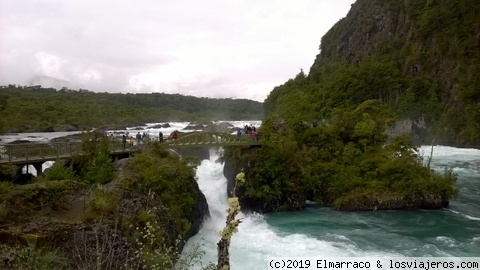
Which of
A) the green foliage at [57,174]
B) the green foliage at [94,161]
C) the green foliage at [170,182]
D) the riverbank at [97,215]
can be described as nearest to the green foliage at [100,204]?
the riverbank at [97,215]

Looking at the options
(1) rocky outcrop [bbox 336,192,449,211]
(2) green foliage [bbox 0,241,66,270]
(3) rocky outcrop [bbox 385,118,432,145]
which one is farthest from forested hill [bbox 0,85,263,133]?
(3) rocky outcrop [bbox 385,118,432,145]

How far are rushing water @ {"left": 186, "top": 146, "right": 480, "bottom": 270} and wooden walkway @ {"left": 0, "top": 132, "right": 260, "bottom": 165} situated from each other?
3.33 metres

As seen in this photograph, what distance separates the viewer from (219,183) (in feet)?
85.4

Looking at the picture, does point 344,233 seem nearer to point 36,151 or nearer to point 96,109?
point 36,151

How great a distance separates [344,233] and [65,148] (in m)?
13.3

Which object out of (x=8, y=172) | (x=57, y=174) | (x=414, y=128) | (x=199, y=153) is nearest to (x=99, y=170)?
(x=57, y=174)

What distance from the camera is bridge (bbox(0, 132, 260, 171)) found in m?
15.6

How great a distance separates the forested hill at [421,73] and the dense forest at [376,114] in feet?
0.61

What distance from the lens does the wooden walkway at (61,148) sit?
15469 mm

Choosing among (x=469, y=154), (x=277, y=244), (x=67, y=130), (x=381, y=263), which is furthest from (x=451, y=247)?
(x=67, y=130)

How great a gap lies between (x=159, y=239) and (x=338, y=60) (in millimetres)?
100535

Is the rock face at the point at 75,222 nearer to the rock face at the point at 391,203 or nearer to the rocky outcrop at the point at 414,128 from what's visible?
the rock face at the point at 391,203

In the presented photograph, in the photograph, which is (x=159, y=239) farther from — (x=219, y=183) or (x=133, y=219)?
(x=219, y=183)

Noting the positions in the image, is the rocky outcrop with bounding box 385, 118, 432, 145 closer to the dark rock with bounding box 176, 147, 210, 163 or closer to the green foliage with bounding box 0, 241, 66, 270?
the dark rock with bounding box 176, 147, 210, 163
